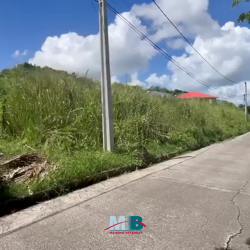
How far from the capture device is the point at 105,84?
7.02m

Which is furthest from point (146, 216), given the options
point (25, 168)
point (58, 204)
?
point (25, 168)

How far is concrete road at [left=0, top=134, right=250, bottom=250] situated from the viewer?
2.91 metres

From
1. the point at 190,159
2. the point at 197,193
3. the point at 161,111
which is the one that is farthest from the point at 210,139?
the point at 197,193

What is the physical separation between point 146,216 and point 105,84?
4.26 m

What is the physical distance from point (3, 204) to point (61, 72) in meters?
5.72

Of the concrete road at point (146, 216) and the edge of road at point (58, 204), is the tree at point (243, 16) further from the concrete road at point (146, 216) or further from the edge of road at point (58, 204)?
the edge of road at point (58, 204)

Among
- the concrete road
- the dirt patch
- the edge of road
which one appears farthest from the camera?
the dirt patch

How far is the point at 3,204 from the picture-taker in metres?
3.71

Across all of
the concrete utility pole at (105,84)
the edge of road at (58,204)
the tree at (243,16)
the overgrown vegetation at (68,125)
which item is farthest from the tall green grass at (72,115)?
the tree at (243,16)

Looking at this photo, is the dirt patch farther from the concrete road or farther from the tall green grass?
the tall green grass

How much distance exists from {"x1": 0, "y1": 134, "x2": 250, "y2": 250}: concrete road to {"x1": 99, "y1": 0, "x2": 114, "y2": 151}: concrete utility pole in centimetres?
152

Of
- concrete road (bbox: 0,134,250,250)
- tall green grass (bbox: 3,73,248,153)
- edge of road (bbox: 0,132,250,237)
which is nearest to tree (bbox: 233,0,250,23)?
concrete road (bbox: 0,134,250,250)

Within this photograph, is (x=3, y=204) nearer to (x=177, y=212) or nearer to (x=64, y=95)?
(x=177, y=212)

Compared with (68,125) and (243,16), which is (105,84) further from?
(243,16)
